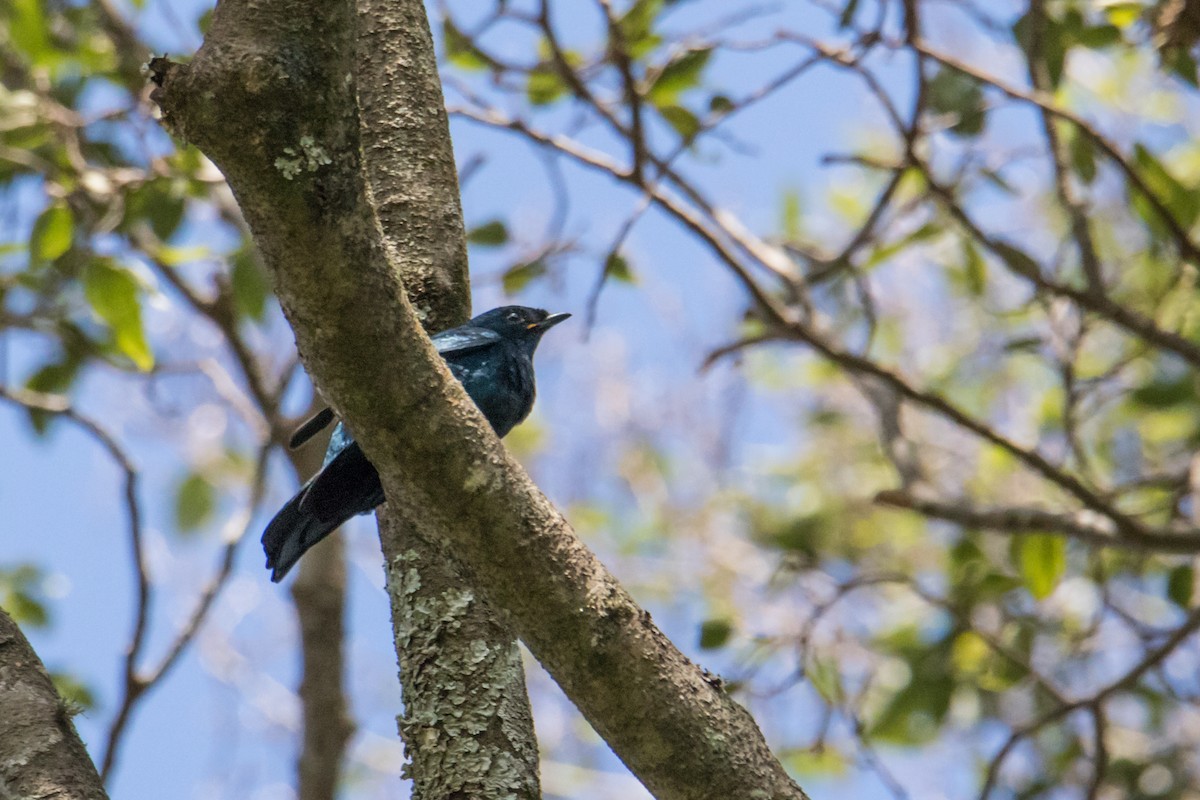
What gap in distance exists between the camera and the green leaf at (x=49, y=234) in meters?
4.21

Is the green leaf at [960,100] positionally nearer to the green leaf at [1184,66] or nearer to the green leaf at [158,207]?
the green leaf at [1184,66]

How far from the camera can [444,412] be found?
1.93 metres

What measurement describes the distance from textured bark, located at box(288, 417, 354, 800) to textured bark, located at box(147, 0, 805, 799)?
104 inches

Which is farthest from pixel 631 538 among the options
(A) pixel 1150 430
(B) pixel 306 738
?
(B) pixel 306 738

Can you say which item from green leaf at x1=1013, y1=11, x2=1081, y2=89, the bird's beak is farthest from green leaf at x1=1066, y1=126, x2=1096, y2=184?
the bird's beak

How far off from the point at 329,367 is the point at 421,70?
54.5 inches

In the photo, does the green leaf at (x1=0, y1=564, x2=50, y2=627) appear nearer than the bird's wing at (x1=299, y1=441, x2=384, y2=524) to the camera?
No

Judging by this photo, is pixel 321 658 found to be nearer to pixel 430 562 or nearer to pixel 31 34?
pixel 430 562

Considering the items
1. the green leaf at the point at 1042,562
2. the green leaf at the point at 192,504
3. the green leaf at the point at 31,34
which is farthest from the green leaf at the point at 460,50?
the green leaf at the point at 192,504

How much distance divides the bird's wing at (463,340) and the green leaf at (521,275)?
1.30 metres

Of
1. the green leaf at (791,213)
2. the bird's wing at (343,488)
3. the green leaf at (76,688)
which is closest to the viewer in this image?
the bird's wing at (343,488)

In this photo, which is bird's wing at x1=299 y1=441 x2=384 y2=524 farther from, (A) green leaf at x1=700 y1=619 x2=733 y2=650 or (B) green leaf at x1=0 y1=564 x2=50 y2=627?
(B) green leaf at x1=0 y1=564 x2=50 y2=627

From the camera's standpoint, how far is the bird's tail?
9.67ft

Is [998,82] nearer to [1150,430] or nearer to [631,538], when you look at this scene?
[1150,430]
